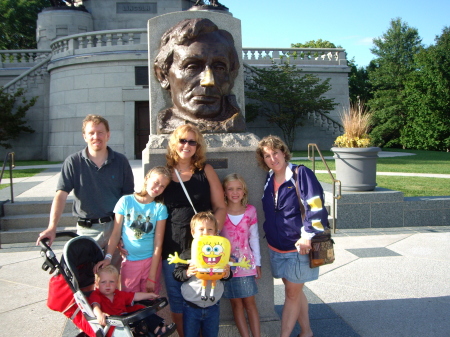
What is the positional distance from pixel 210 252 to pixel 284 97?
62.7 ft

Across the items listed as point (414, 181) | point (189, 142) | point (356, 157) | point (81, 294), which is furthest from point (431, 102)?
point (81, 294)

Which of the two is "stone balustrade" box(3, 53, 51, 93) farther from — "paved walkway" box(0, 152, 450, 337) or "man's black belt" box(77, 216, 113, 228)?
"man's black belt" box(77, 216, 113, 228)

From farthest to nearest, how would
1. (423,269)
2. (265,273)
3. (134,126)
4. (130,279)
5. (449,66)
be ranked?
(449,66) < (134,126) < (423,269) < (265,273) < (130,279)

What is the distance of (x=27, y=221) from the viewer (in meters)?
7.60

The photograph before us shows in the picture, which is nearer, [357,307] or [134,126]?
[357,307]

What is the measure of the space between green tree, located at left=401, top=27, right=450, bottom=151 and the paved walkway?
2557cm

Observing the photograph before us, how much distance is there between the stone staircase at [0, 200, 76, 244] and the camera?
728 centimetres

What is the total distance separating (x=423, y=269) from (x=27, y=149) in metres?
22.4

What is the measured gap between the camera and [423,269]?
5.31m

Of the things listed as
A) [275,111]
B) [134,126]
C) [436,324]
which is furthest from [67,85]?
[436,324]

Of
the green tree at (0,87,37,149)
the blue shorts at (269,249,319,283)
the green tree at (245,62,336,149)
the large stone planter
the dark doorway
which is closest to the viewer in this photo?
the blue shorts at (269,249,319,283)

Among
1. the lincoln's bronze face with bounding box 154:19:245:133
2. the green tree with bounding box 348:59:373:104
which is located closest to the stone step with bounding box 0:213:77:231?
the lincoln's bronze face with bounding box 154:19:245:133

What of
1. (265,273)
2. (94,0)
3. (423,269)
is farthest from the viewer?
(94,0)

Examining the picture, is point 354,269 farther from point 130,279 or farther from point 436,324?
point 130,279
